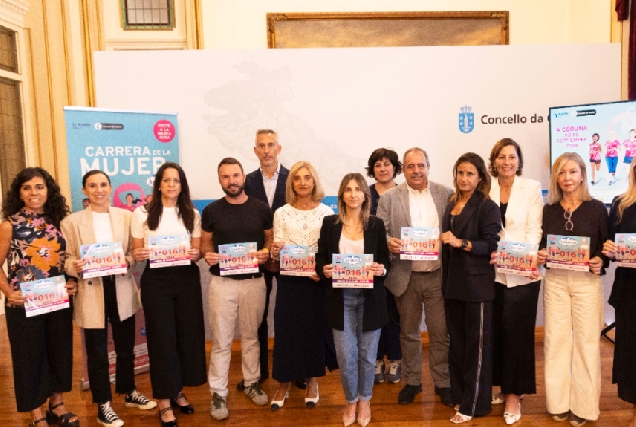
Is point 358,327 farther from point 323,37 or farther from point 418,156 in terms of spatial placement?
point 323,37

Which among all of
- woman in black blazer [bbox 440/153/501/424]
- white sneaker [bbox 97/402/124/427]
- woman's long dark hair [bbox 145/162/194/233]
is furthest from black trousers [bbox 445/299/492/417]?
white sneaker [bbox 97/402/124/427]

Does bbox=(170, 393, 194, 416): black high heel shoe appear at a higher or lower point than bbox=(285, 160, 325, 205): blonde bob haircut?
lower

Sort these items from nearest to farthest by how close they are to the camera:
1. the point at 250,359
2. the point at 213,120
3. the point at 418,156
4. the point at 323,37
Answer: the point at 418,156, the point at 250,359, the point at 213,120, the point at 323,37

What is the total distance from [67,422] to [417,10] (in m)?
5.96

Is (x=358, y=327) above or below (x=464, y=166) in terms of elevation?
below

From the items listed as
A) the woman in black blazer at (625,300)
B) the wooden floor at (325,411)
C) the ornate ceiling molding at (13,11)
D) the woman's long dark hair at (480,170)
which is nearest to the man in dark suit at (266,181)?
the wooden floor at (325,411)

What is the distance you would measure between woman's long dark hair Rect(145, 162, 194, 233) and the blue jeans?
1.07 metres

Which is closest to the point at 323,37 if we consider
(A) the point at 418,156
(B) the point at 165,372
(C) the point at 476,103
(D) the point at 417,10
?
(D) the point at 417,10

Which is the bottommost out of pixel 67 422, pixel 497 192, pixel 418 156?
pixel 67 422

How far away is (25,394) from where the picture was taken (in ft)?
9.38

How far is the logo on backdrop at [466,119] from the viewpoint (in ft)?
14.3

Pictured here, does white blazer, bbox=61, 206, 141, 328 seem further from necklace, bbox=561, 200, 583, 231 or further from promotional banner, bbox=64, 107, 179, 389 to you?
necklace, bbox=561, 200, 583, 231

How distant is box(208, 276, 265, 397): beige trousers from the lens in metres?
3.05

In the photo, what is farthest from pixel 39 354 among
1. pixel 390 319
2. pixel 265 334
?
pixel 390 319
